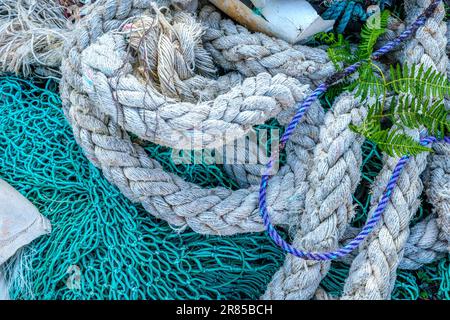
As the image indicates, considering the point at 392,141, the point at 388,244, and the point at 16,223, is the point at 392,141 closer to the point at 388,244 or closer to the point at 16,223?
the point at 388,244

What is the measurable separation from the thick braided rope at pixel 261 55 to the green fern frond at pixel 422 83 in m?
0.22

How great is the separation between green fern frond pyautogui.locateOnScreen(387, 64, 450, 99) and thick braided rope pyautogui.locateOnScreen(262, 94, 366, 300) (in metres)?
0.16

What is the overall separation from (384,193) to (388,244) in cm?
14

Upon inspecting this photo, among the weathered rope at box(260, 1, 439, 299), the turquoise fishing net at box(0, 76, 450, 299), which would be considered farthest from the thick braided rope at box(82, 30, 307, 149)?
the turquoise fishing net at box(0, 76, 450, 299)

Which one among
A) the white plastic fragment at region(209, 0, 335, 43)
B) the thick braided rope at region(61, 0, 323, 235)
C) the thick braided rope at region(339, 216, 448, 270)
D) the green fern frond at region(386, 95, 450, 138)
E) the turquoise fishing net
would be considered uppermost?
the white plastic fragment at region(209, 0, 335, 43)

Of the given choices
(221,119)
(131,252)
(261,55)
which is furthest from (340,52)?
(131,252)

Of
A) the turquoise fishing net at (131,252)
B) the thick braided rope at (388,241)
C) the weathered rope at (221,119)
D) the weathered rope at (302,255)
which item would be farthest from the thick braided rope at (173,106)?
the thick braided rope at (388,241)

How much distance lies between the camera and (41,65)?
6.98ft

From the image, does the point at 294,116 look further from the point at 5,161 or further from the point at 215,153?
the point at 5,161

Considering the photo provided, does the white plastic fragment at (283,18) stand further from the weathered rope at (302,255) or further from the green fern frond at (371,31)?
the weathered rope at (302,255)

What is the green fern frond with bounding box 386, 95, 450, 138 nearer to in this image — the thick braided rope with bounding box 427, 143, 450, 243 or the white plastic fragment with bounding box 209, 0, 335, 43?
the thick braided rope with bounding box 427, 143, 450, 243

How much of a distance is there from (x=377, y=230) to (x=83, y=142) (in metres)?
0.85

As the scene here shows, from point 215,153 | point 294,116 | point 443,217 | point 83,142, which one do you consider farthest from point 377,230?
point 83,142

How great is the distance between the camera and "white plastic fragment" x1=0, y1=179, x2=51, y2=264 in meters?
1.86
